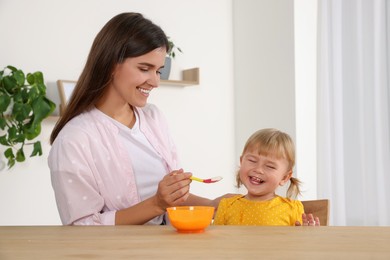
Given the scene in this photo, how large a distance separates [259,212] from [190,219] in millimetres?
680

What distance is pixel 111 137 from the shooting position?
218 centimetres

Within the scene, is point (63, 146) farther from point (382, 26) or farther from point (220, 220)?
point (382, 26)

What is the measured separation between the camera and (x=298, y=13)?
4.68 m

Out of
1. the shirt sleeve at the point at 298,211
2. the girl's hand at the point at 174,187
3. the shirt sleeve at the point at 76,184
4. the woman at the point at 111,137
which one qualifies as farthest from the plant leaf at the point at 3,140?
the shirt sleeve at the point at 298,211

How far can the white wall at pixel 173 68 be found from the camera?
400 centimetres

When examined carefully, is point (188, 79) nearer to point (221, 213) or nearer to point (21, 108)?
point (21, 108)

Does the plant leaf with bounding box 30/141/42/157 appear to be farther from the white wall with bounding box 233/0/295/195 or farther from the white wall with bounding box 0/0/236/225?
the white wall with bounding box 233/0/295/195

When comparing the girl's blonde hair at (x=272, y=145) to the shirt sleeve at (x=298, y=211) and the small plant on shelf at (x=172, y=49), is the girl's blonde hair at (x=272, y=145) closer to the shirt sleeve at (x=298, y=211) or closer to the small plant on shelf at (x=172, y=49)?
the shirt sleeve at (x=298, y=211)

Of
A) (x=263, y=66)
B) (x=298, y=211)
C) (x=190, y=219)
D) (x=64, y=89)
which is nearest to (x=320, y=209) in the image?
(x=298, y=211)

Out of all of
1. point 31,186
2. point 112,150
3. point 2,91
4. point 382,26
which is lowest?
point 31,186

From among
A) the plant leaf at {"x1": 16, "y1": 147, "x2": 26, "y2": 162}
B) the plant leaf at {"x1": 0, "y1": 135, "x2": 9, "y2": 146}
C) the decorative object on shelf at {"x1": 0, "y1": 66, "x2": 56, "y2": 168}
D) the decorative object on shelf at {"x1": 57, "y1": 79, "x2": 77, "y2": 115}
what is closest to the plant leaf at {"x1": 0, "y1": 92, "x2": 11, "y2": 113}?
the decorative object on shelf at {"x1": 0, "y1": 66, "x2": 56, "y2": 168}

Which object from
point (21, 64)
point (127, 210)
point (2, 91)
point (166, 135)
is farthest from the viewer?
point (21, 64)

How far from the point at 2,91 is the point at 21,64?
319 mm

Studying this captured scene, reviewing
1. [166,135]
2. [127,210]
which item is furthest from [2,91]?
[127,210]
